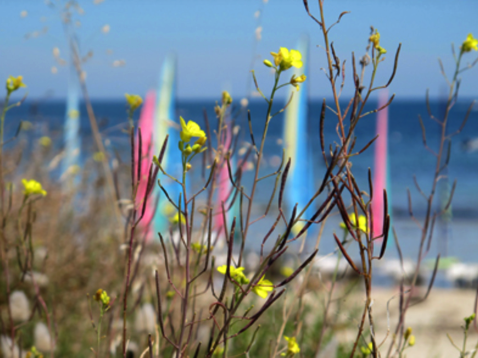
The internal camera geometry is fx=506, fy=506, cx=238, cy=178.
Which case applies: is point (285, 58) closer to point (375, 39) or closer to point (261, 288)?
point (375, 39)

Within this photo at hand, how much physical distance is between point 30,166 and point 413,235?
39.3ft

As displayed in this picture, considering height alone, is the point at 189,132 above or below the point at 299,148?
above

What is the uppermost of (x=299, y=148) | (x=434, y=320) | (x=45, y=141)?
(x=45, y=141)

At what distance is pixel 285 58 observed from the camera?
68 centimetres

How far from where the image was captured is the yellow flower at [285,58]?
0.68 meters

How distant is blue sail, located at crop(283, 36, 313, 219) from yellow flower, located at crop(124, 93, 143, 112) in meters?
4.23

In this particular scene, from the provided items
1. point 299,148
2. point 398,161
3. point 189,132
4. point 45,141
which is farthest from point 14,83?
point 398,161

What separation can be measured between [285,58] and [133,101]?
504 mm

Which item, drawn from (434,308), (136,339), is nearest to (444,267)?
(434,308)

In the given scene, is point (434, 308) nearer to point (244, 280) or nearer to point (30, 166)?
point (30, 166)

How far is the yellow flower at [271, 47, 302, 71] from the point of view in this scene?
681mm

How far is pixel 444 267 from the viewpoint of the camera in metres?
9.56

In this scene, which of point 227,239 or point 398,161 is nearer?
point 227,239

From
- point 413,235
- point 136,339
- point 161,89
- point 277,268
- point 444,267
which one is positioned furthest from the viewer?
point 413,235
